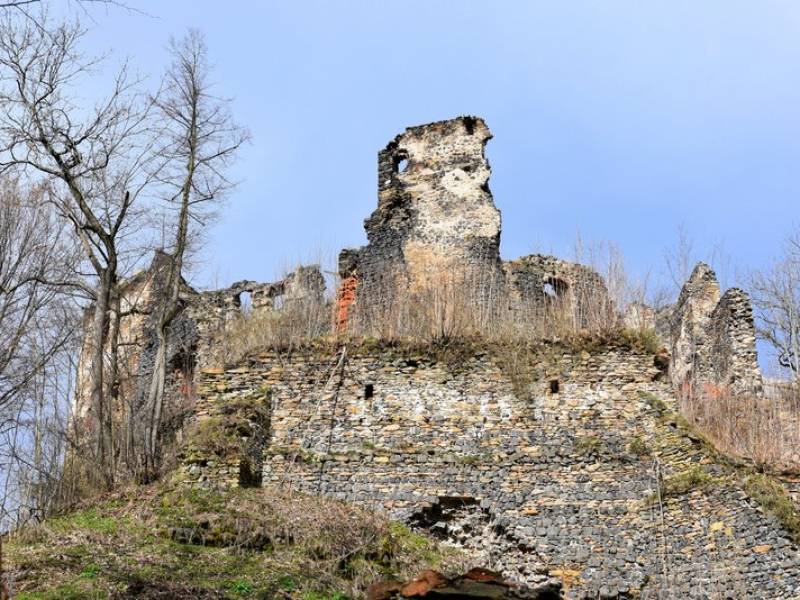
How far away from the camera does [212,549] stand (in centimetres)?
1287

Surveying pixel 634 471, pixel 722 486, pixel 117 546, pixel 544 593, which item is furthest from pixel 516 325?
pixel 544 593

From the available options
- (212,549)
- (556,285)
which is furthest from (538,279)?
(212,549)

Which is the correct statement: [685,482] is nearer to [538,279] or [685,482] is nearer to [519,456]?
[519,456]

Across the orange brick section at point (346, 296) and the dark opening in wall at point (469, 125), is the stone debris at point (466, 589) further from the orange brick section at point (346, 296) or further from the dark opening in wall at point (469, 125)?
the dark opening in wall at point (469, 125)

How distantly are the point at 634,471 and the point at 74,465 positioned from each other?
8.89 metres

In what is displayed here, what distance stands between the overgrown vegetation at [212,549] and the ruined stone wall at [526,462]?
2.40 feet

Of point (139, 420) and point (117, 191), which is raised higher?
point (117, 191)

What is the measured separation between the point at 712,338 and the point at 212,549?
14404mm

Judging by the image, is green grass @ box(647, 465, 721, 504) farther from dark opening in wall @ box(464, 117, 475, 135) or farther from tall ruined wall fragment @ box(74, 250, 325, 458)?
dark opening in wall @ box(464, 117, 475, 135)

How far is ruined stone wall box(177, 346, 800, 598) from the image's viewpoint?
14242 millimetres

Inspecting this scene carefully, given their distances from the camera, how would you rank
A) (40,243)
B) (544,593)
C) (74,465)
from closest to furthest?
(544,593)
(74,465)
(40,243)

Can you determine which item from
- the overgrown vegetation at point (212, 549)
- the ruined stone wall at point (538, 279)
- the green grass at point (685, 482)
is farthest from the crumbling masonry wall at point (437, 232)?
the overgrown vegetation at point (212, 549)

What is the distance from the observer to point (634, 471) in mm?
15320

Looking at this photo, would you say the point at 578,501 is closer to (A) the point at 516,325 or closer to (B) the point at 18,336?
(A) the point at 516,325
